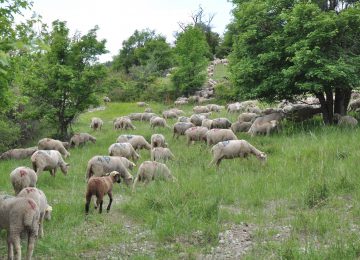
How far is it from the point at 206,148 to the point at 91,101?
29.8 feet

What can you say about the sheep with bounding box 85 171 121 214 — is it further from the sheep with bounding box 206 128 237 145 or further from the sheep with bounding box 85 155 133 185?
the sheep with bounding box 206 128 237 145

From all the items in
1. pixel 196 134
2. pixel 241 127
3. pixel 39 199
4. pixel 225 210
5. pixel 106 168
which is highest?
pixel 241 127

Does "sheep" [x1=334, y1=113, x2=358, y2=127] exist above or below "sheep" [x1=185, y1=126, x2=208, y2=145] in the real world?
above

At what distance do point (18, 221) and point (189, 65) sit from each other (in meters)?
44.0

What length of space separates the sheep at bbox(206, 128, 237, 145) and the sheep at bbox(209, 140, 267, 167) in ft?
10.4

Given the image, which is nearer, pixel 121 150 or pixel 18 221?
pixel 18 221

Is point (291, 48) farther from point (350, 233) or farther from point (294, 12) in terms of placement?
point (350, 233)

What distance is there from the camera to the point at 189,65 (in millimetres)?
51062

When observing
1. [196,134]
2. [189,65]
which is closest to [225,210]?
[196,134]

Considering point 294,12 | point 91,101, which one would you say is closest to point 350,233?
point 294,12

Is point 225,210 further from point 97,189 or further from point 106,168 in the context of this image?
point 106,168

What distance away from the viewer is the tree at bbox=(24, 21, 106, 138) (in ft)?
81.9

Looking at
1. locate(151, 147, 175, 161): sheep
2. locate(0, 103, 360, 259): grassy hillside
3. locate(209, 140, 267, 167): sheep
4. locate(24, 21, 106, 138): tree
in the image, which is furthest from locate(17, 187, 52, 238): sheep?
locate(24, 21, 106, 138): tree

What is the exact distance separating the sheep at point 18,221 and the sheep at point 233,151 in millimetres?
8839
